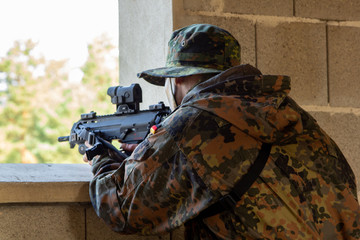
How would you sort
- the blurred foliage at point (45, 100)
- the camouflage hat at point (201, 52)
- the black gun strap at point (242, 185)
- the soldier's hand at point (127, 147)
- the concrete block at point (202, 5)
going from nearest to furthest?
1. the black gun strap at point (242, 185)
2. the camouflage hat at point (201, 52)
3. the soldier's hand at point (127, 147)
4. the concrete block at point (202, 5)
5. the blurred foliage at point (45, 100)

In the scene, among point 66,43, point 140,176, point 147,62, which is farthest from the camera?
point 66,43

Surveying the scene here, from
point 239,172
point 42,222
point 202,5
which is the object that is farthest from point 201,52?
point 42,222

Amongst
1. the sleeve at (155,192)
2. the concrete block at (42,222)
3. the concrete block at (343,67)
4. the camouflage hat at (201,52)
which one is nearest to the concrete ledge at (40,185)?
the concrete block at (42,222)

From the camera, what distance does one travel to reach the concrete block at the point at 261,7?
2973 millimetres

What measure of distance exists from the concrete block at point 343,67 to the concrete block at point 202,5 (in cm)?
67

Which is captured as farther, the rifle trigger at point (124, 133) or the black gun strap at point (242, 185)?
the rifle trigger at point (124, 133)

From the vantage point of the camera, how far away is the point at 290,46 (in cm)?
308

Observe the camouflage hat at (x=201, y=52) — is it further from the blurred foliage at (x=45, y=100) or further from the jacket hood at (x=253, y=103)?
the blurred foliage at (x=45, y=100)

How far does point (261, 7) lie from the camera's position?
302cm

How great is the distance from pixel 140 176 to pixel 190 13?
1.19 metres

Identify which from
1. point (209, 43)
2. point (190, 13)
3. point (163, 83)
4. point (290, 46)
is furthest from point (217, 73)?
point (290, 46)

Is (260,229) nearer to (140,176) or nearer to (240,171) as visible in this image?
(240,171)

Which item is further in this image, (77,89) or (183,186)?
(77,89)

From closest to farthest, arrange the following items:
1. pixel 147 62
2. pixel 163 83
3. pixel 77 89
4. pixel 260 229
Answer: pixel 260 229
pixel 163 83
pixel 147 62
pixel 77 89
